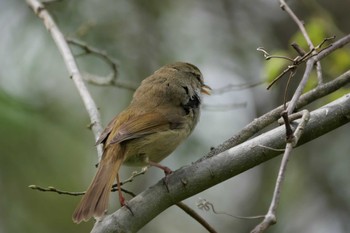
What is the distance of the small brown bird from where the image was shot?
3994mm

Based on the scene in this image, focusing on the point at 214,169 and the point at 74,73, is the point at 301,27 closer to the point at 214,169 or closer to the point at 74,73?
the point at 214,169

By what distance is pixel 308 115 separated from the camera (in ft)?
10.0

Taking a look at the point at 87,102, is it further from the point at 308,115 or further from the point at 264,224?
the point at 264,224

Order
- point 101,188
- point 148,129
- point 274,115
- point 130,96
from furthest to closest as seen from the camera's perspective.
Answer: point 130,96 → point 148,129 → point 101,188 → point 274,115

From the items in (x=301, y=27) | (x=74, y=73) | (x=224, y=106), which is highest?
(x=74, y=73)

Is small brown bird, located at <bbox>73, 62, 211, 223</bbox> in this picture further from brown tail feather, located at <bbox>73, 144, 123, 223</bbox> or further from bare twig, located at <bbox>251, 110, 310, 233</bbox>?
bare twig, located at <bbox>251, 110, 310, 233</bbox>

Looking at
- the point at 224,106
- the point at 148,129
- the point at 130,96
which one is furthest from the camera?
the point at 130,96

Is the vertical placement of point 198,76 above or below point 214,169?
above

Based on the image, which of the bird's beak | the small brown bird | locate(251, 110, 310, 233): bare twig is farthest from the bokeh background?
locate(251, 110, 310, 233): bare twig

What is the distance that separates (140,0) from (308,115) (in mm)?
6082

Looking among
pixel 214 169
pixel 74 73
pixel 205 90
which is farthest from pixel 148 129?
pixel 214 169

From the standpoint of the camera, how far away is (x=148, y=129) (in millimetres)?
4613

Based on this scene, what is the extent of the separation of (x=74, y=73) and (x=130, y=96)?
3.90m

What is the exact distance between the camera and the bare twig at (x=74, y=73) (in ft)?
14.3
